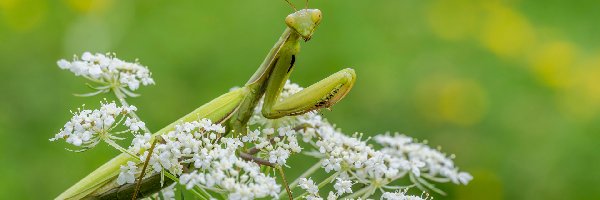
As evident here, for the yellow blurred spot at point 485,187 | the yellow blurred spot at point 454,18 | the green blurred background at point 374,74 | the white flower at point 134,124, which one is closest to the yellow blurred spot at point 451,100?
the green blurred background at point 374,74

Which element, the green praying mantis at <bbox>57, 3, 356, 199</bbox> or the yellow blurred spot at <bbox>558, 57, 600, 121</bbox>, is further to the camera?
the yellow blurred spot at <bbox>558, 57, 600, 121</bbox>

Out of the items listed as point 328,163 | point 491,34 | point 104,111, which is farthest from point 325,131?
point 491,34

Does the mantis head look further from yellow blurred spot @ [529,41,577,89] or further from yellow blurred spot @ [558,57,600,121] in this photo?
yellow blurred spot @ [529,41,577,89]

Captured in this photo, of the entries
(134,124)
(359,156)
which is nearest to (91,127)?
(134,124)

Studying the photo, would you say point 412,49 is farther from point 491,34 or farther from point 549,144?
point 549,144

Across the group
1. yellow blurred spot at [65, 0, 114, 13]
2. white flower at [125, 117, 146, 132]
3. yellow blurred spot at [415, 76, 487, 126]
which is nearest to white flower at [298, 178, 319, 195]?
white flower at [125, 117, 146, 132]

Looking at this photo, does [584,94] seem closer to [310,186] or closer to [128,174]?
[310,186]
